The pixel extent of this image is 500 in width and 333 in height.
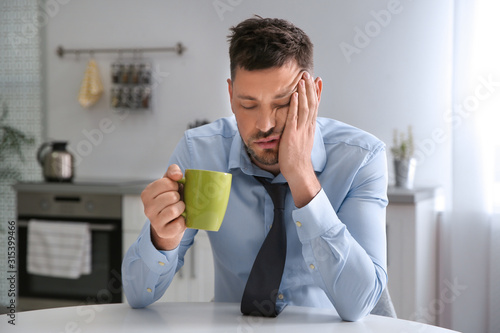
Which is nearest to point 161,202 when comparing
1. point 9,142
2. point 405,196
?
point 405,196

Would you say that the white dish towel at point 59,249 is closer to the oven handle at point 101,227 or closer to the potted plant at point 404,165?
the oven handle at point 101,227

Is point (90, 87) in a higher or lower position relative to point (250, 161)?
higher

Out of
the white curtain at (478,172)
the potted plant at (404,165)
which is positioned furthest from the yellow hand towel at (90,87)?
the white curtain at (478,172)

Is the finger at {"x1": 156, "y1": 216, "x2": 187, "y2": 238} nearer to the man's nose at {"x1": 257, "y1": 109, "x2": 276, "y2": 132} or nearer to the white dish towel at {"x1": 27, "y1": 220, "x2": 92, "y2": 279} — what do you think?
the man's nose at {"x1": 257, "y1": 109, "x2": 276, "y2": 132}

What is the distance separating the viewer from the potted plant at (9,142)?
3.75m

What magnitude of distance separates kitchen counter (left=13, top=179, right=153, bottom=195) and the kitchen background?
48 cm

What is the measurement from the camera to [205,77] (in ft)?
11.1

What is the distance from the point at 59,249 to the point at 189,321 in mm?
2260

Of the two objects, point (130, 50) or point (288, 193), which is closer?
point (288, 193)

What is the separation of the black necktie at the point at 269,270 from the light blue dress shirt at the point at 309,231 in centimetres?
5

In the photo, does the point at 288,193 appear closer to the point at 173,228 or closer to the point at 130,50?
the point at 173,228

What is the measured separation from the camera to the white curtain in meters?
2.67

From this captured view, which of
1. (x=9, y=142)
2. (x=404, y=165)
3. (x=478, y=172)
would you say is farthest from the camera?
(x=9, y=142)

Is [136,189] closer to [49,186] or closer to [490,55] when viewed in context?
[49,186]
